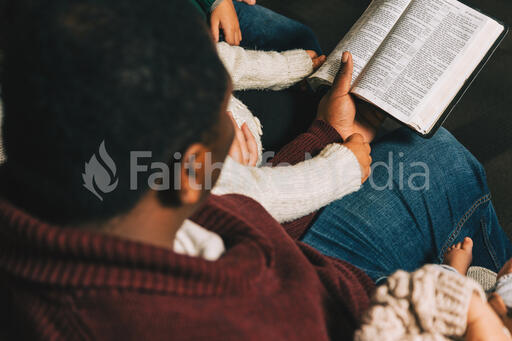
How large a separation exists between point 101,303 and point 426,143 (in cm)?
78

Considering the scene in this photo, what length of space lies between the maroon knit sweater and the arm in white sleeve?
0.80 ft

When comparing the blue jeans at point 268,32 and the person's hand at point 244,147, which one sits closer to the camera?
the person's hand at point 244,147

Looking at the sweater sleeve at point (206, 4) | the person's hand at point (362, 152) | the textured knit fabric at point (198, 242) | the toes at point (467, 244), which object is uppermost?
the sweater sleeve at point (206, 4)

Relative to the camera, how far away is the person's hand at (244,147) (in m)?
0.81

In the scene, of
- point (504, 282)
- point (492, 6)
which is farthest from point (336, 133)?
Result: point (492, 6)

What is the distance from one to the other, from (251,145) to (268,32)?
409 millimetres

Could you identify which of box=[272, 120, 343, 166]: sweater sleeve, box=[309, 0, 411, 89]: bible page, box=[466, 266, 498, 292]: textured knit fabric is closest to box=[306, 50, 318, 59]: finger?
box=[309, 0, 411, 89]: bible page

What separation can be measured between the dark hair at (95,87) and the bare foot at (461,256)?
658 mm

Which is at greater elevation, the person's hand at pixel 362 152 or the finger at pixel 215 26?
the finger at pixel 215 26

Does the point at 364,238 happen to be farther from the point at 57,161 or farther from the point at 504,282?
the point at 57,161

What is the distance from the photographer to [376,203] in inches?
33.5

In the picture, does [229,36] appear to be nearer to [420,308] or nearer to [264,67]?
[264,67]

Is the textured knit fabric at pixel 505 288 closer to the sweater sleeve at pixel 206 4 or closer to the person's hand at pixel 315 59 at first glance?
the person's hand at pixel 315 59

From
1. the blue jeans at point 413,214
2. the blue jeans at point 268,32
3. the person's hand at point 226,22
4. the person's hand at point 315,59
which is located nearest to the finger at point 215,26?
the person's hand at point 226,22
